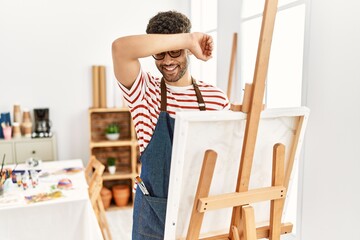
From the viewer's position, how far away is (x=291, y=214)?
2031 millimetres

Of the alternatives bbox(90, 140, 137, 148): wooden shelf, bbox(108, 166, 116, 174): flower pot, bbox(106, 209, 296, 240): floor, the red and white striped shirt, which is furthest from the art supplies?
bbox(108, 166, 116, 174): flower pot

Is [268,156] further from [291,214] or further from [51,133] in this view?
[51,133]

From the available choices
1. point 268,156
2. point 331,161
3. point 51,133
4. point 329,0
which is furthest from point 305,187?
point 51,133

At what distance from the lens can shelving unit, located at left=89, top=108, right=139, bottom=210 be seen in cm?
358

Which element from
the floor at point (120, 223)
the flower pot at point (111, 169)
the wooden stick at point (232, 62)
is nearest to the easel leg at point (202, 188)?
the wooden stick at point (232, 62)

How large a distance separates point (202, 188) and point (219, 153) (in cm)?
12

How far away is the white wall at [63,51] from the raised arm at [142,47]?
276cm

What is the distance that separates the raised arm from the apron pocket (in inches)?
16.1

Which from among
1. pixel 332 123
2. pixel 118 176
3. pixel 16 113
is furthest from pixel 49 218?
pixel 16 113

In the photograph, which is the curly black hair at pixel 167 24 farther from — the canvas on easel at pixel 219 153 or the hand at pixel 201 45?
the canvas on easel at pixel 219 153

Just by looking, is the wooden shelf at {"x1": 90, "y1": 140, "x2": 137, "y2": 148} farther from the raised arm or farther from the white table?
the raised arm

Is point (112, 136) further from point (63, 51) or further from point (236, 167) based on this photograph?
point (236, 167)

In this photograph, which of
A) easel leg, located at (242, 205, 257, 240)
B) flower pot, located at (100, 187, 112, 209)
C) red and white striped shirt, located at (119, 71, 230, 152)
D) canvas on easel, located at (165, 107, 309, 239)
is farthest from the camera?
flower pot, located at (100, 187, 112, 209)

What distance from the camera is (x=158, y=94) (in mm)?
1179
